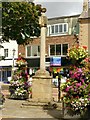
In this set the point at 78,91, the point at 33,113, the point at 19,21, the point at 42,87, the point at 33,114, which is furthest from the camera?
the point at 19,21

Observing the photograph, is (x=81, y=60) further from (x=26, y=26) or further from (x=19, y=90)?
(x=26, y=26)

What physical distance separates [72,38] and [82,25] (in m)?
3.51

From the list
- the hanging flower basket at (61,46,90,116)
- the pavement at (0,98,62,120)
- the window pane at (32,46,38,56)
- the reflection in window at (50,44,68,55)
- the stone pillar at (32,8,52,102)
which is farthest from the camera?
the window pane at (32,46,38,56)

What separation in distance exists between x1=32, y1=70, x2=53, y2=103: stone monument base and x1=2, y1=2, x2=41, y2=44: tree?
32.6 feet

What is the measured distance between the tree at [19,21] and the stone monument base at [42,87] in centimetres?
993

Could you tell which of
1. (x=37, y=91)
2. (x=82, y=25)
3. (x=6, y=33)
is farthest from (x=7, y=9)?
(x=82, y=25)

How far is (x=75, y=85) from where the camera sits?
10086 mm

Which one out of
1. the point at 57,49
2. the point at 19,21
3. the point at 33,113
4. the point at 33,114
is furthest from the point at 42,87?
the point at 57,49

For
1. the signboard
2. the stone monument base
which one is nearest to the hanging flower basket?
the stone monument base

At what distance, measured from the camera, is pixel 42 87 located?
521 inches

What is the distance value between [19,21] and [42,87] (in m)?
12.4

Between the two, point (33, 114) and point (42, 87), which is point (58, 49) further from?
point (33, 114)

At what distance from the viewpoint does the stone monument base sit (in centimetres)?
1324

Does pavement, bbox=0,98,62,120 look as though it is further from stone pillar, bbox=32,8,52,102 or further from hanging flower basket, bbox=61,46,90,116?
hanging flower basket, bbox=61,46,90,116
